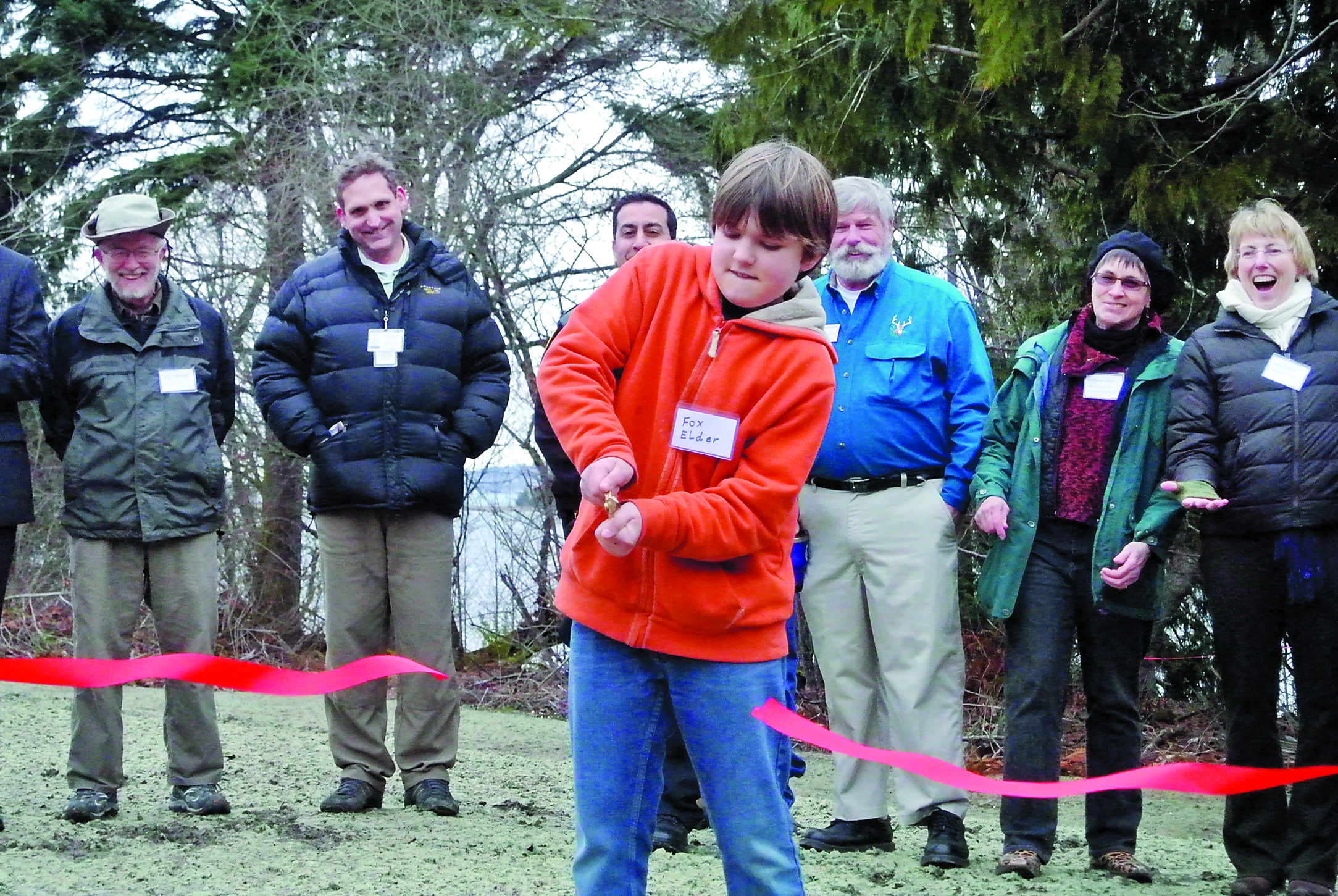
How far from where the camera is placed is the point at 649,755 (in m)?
2.81

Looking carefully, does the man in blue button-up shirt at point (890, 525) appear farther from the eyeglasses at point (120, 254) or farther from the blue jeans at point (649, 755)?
the eyeglasses at point (120, 254)

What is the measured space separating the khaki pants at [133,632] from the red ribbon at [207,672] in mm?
347

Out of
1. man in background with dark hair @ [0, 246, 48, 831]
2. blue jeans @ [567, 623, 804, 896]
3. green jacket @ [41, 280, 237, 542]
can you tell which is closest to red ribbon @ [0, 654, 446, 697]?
man in background with dark hair @ [0, 246, 48, 831]

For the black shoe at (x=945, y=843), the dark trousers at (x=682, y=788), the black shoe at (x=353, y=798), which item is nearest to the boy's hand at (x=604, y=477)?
the dark trousers at (x=682, y=788)

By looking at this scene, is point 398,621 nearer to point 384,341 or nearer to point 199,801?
point 199,801

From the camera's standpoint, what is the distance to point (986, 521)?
441 centimetres

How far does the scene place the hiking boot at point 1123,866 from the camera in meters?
4.27

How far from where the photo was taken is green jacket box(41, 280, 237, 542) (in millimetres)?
4977

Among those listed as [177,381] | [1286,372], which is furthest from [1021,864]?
[177,381]

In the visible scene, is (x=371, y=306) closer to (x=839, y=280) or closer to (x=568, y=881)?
(x=839, y=280)

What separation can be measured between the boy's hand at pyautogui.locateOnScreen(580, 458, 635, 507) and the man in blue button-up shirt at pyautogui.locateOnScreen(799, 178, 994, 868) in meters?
2.17

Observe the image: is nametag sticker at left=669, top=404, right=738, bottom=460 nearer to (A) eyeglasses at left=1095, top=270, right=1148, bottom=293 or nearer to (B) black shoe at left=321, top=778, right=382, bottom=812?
(A) eyeglasses at left=1095, top=270, right=1148, bottom=293

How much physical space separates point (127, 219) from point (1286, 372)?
12.8ft

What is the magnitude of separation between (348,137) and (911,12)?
5.74m
